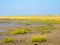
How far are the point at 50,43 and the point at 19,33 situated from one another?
33.5ft

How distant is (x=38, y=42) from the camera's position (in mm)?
21328

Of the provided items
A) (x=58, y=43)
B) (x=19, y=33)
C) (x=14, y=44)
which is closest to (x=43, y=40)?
(x=58, y=43)

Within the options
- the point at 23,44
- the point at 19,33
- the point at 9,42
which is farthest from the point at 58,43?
the point at 19,33

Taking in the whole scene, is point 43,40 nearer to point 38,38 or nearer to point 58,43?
point 38,38

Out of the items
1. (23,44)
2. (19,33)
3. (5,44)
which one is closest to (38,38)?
(23,44)

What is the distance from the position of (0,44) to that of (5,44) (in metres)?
0.52

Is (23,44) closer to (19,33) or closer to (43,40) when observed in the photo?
(43,40)

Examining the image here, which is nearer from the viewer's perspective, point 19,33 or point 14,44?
point 14,44

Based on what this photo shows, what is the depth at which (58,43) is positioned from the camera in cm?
2066

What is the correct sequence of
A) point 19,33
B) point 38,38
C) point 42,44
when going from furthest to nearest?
point 19,33 < point 38,38 < point 42,44

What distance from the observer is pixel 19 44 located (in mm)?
20391

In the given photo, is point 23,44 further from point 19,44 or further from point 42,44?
point 42,44

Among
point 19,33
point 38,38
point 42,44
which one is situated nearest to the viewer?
point 42,44

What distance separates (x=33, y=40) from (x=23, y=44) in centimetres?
174
